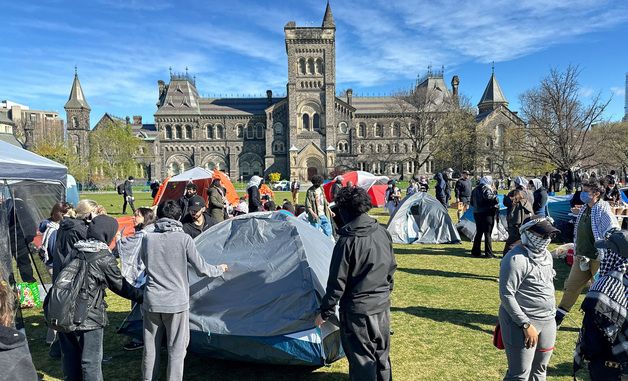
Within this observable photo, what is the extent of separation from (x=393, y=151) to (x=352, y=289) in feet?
180

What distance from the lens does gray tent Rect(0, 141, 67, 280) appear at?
16.2ft

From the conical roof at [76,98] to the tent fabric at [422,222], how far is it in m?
60.5

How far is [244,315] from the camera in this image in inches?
159

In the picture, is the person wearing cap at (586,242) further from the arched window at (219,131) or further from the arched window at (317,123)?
the arched window at (219,131)

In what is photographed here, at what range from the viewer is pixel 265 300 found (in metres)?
4.04

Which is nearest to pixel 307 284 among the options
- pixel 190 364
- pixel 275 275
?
pixel 275 275

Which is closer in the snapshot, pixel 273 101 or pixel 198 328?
pixel 198 328

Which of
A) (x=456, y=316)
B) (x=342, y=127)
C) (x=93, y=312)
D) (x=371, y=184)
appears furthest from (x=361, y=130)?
(x=93, y=312)

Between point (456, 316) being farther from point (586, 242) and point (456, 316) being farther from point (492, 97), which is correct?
point (492, 97)

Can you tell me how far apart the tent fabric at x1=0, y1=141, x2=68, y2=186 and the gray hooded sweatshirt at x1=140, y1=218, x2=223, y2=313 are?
2.93 meters

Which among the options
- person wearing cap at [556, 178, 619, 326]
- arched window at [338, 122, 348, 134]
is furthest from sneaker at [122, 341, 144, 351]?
arched window at [338, 122, 348, 134]

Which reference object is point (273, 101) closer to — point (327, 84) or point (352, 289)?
point (327, 84)

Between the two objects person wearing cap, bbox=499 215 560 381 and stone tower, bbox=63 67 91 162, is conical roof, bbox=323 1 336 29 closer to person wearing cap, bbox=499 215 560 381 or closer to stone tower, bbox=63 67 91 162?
stone tower, bbox=63 67 91 162

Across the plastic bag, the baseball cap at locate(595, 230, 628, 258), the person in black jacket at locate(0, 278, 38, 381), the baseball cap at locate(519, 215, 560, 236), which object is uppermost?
the baseball cap at locate(519, 215, 560, 236)
